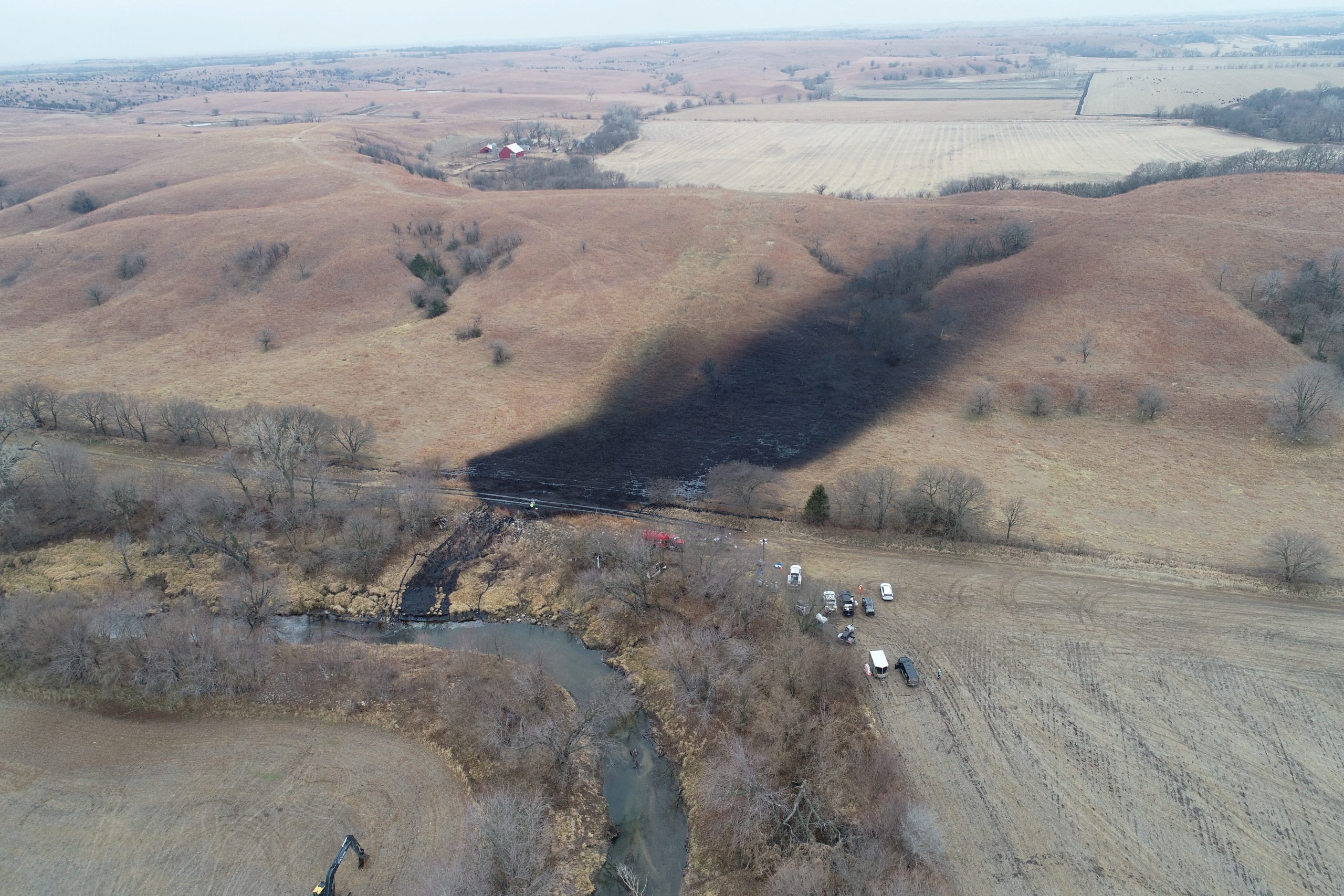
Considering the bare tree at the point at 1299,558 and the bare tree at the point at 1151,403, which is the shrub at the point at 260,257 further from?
the bare tree at the point at 1299,558

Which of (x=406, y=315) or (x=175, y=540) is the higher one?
(x=406, y=315)

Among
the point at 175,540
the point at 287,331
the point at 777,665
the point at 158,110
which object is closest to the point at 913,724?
the point at 777,665

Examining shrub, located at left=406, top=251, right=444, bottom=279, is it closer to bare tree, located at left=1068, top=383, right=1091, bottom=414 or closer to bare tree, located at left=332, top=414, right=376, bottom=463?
bare tree, located at left=332, top=414, right=376, bottom=463

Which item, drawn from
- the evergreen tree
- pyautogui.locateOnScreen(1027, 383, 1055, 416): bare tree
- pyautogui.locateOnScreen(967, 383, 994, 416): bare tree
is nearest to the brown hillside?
pyautogui.locateOnScreen(1027, 383, 1055, 416): bare tree

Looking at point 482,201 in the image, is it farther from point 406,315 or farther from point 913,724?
point 913,724

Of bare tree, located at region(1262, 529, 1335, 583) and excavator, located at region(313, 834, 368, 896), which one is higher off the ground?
bare tree, located at region(1262, 529, 1335, 583)

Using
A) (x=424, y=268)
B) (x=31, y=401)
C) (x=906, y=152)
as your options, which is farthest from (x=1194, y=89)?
(x=31, y=401)
